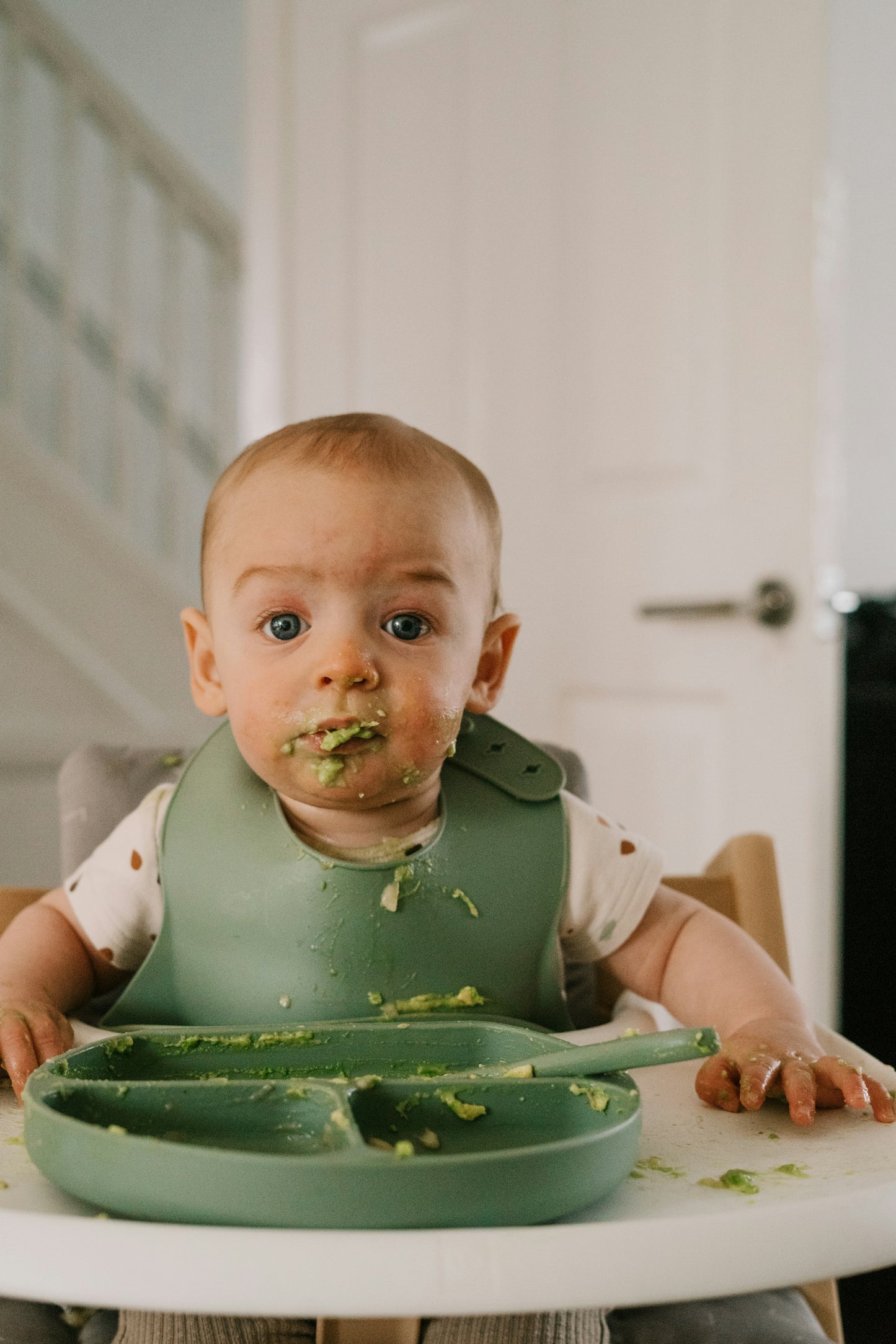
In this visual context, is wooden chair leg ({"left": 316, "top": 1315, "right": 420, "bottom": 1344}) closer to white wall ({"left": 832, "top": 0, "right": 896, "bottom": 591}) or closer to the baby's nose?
the baby's nose

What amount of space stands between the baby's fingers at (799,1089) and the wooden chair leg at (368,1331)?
0.23m

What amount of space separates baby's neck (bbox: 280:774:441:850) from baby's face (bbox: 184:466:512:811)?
5cm

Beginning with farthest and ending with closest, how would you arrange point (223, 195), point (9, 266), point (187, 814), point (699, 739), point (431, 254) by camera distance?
point (223, 195) < point (9, 266) < point (431, 254) < point (699, 739) < point (187, 814)

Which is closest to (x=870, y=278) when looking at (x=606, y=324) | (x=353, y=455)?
(x=606, y=324)

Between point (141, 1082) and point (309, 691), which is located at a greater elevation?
point (309, 691)

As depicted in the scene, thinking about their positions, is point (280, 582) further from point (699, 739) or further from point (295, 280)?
point (295, 280)

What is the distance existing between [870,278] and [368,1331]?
2.96m

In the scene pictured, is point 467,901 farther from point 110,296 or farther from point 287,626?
point 110,296

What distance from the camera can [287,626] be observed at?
0.78 m

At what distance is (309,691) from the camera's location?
0.74m

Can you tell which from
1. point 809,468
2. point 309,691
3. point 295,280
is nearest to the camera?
point 309,691

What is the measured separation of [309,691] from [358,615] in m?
0.06

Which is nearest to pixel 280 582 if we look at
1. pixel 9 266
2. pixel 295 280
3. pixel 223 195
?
pixel 295 280

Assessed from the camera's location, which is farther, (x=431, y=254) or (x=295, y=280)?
(x=295, y=280)
